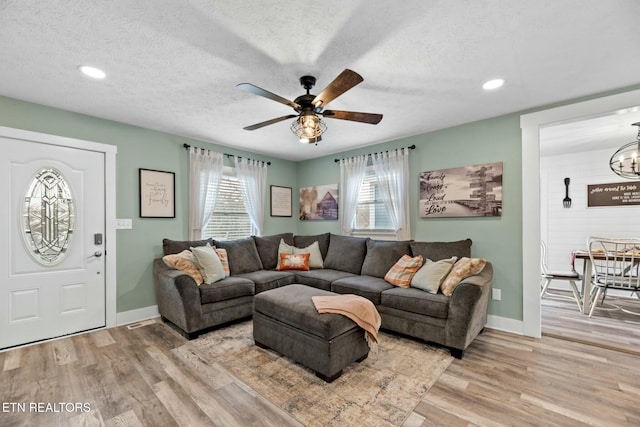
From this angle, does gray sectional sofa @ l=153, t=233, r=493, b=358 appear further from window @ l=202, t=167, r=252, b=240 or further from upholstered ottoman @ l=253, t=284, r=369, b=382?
upholstered ottoman @ l=253, t=284, r=369, b=382

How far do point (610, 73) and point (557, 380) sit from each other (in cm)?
255

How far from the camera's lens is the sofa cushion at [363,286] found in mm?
3090

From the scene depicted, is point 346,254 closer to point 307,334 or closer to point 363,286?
point 363,286

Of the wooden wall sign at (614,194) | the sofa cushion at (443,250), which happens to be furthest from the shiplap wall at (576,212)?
the sofa cushion at (443,250)

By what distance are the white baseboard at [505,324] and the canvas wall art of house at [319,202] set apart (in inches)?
105

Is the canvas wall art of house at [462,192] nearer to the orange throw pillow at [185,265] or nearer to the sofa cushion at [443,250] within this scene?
the sofa cushion at [443,250]

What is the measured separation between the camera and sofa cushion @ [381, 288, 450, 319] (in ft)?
8.61

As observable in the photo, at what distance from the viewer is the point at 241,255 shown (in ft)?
13.2

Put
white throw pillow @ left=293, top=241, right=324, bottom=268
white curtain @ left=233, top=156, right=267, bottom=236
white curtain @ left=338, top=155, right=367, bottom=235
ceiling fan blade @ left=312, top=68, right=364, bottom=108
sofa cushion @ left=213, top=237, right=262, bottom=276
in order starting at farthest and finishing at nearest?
white curtain @ left=233, top=156, right=267, bottom=236 → white curtain @ left=338, top=155, right=367, bottom=235 → white throw pillow @ left=293, top=241, right=324, bottom=268 → sofa cushion @ left=213, top=237, right=262, bottom=276 → ceiling fan blade @ left=312, top=68, right=364, bottom=108

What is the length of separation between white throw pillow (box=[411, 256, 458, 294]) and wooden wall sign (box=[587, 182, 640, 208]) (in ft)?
12.2

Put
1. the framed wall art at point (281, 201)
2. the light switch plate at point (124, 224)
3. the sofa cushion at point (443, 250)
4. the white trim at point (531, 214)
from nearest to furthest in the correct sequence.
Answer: the white trim at point (531, 214) < the sofa cushion at point (443, 250) < the light switch plate at point (124, 224) < the framed wall art at point (281, 201)

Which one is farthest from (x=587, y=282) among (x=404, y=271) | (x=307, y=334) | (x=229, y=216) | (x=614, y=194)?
(x=229, y=216)

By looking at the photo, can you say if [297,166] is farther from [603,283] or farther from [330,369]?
[603,283]

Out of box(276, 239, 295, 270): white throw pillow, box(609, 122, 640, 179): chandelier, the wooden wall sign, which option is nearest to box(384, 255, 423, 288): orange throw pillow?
box(276, 239, 295, 270): white throw pillow
